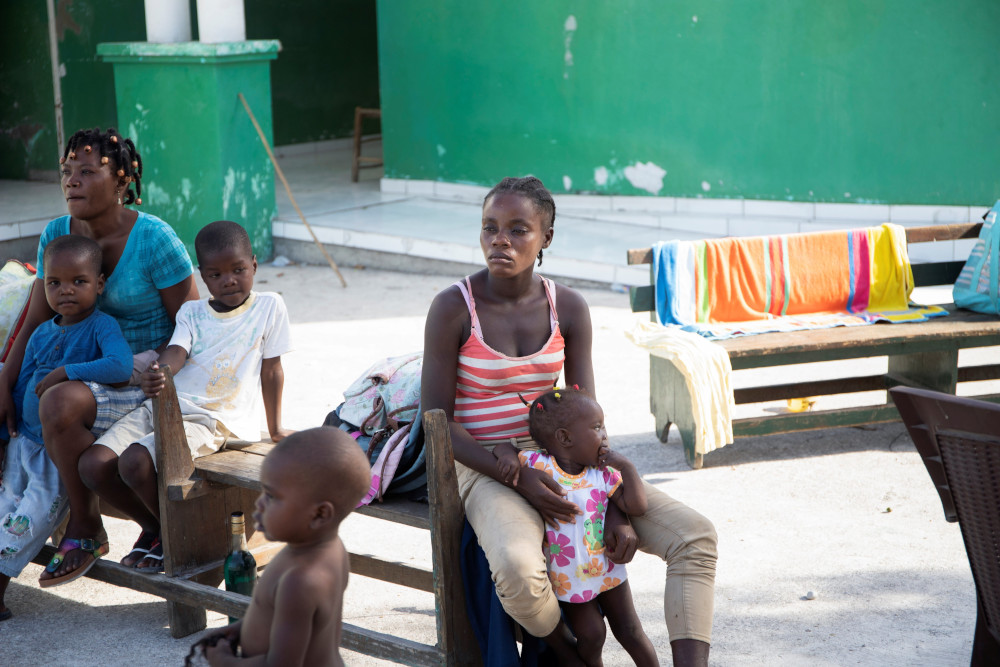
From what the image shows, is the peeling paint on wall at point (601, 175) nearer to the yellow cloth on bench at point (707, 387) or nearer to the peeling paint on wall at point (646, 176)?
the peeling paint on wall at point (646, 176)

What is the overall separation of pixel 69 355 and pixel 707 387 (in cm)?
262

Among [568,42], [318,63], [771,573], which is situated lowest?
[771,573]

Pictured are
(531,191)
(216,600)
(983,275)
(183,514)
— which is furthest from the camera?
(983,275)

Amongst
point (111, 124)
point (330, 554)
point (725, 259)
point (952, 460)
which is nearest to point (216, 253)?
point (330, 554)

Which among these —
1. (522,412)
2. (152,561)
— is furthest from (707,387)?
(152,561)

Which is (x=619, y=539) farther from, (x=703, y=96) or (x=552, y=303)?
(x=703, y=96)

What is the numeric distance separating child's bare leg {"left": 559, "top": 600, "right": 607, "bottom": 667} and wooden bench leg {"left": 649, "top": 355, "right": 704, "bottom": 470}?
199cm

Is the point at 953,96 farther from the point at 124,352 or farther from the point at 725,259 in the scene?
the point at 124,352

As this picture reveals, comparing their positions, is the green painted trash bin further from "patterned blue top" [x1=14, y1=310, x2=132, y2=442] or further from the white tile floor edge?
"patterned blue top" [x1=14, y1=310, x2=132, y2=442]

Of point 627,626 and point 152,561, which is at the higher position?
point 627,626

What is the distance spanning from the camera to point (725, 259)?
17.6ft

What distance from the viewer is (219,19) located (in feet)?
30.6

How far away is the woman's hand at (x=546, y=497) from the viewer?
9.65ft

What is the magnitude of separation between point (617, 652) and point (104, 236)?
2216 millimetres
